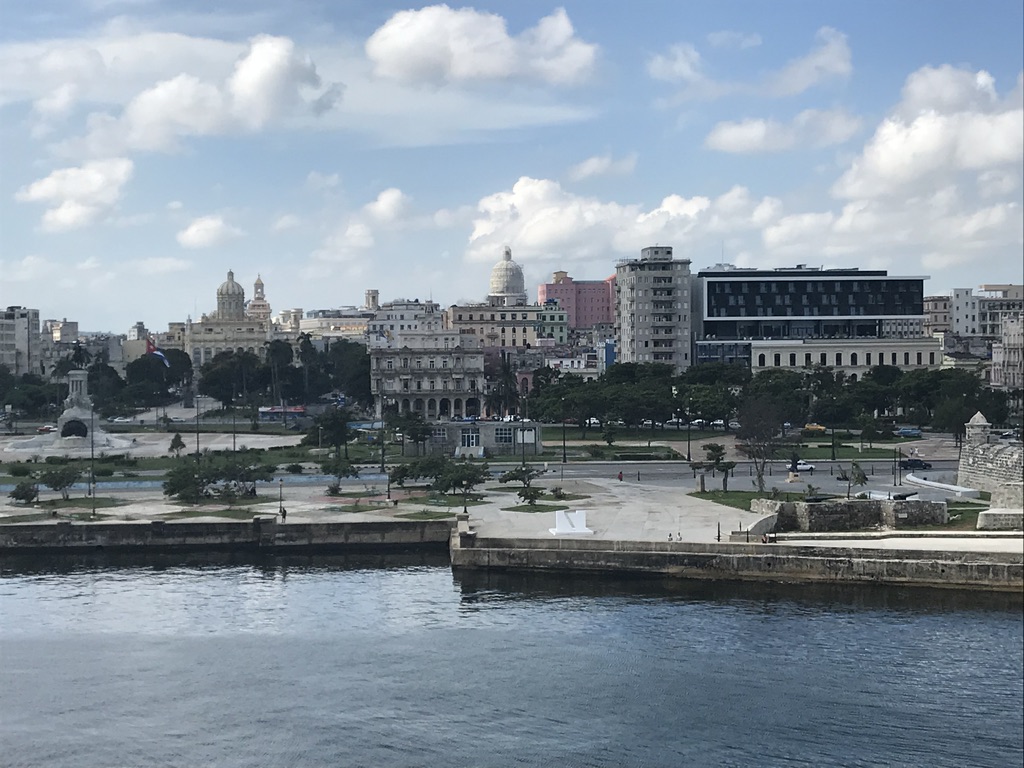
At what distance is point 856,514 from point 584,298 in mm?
150676

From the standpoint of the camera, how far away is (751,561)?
37.0 metres

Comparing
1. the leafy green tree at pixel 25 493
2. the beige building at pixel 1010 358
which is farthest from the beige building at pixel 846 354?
the leafy green tree at pixel 25 493

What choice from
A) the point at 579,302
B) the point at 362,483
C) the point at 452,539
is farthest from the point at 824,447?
the point at 579,302

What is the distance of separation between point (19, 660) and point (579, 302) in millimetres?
161191

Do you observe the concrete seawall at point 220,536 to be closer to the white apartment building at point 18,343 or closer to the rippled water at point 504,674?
the rippled water at point 504,674

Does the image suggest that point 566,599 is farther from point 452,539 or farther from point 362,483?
point 362,483

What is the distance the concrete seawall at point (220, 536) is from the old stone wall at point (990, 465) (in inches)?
683

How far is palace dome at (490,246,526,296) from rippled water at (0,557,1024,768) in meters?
126

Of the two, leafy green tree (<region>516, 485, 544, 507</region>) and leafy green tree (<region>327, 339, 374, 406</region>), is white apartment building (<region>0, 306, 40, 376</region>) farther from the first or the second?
leafy green tree (<region>516, 485, 544, 507</region>)

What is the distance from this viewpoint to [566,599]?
35812 mm

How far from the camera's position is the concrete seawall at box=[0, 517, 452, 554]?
42.6 metres

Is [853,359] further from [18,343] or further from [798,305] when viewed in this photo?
[18,343]

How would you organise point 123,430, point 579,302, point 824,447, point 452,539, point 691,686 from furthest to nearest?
point 579,302 < point 123,430 < point 824,447 < point 452,539 < point 691,686

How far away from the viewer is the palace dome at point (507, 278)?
16300 centimetres
